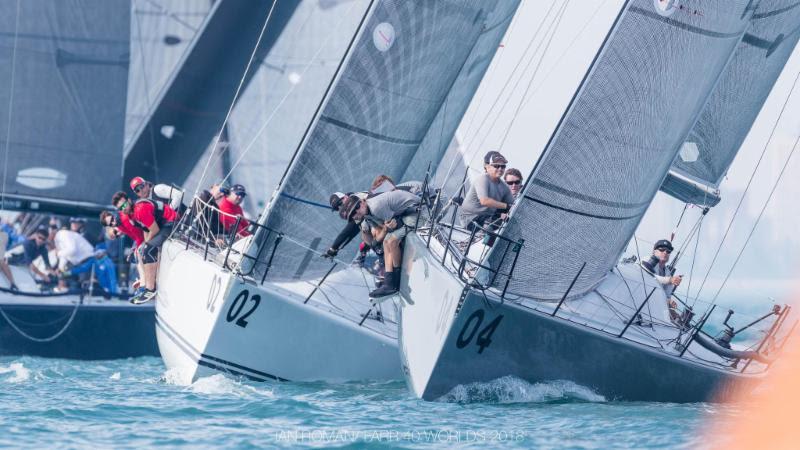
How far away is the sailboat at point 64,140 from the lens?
14.7m

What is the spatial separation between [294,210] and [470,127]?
170 inches

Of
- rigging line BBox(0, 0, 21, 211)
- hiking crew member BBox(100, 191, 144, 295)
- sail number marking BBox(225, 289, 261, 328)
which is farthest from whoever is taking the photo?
rigging line BBox(0, 0, 21, 211)

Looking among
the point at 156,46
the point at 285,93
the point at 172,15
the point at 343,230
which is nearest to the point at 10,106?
the point at 156,46

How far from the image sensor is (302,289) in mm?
11547

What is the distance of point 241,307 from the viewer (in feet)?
36.1

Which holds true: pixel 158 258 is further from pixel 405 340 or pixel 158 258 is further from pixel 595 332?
pixel 595 332

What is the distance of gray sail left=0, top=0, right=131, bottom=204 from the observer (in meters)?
15.2

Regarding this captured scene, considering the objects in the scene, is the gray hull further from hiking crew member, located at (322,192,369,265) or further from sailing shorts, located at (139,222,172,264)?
sailing shorts, located at (139,222,172,264)

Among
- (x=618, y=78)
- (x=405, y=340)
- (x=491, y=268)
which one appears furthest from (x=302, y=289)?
(x=618, y=78)

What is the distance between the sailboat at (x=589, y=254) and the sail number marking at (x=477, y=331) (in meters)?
Result: 0.01

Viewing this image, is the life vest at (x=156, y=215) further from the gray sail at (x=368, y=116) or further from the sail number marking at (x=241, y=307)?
the sail number marking at (x=241, y=307)

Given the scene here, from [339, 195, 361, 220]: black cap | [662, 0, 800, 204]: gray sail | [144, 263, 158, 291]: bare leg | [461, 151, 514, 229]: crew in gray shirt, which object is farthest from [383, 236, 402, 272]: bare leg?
[662, 0, 800, 204]: gray sail

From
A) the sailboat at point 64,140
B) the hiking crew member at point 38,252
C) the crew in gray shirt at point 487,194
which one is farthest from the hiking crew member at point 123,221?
the crew in gray shirt at point 487,194

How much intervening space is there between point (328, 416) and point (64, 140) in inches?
294
